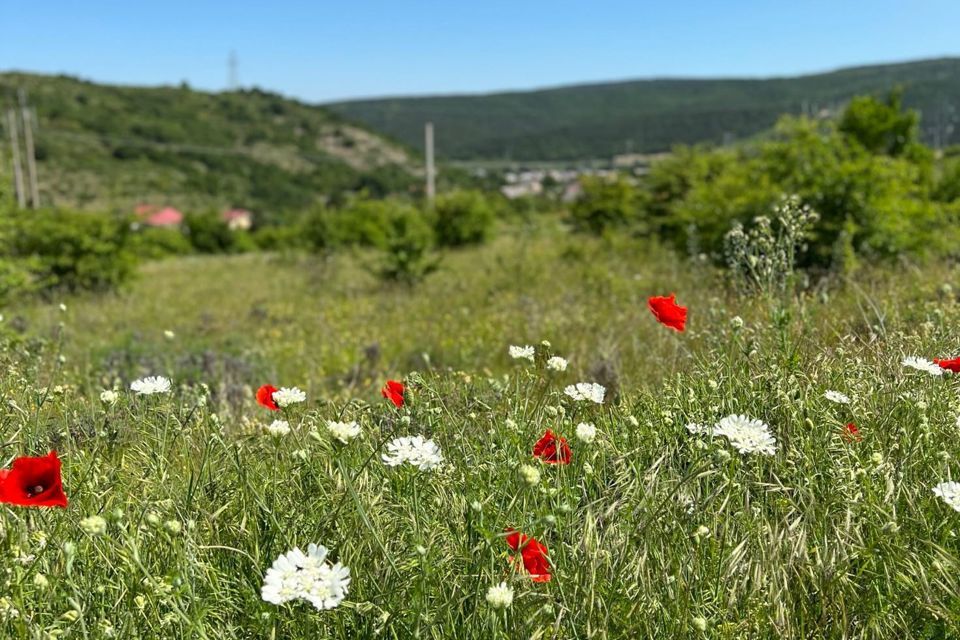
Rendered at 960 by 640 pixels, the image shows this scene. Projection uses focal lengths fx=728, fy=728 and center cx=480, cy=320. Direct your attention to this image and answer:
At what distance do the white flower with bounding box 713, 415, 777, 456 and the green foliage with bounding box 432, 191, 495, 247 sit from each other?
1610cm

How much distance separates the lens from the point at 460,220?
57.2 feet

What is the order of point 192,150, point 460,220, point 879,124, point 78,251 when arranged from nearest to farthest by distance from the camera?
point 879,124, point 78,251, point 460,220, point 192,150

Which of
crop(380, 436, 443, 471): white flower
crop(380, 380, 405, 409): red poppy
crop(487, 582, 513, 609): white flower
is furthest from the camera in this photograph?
crop(380, 380, 405, 409): red poppy

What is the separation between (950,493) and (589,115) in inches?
3829

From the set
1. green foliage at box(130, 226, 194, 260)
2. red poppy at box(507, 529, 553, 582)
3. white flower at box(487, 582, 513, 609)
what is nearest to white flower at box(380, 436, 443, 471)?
red poppy at box(507, 529, 553, 582)

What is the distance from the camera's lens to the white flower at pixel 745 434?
1.41 m

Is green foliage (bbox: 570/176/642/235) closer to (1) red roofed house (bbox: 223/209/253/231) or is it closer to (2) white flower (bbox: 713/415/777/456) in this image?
(2) white flower (bbox: 713/415/777/456)

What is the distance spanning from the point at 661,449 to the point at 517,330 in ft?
13.3

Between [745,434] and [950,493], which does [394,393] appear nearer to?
[745,434]

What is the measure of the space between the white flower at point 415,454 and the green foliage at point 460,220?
16055 millimetres

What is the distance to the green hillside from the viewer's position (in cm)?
4697

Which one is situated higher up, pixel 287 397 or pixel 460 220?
pixel 287 397

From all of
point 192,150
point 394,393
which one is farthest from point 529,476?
point 192,150

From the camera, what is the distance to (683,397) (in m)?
2.04
